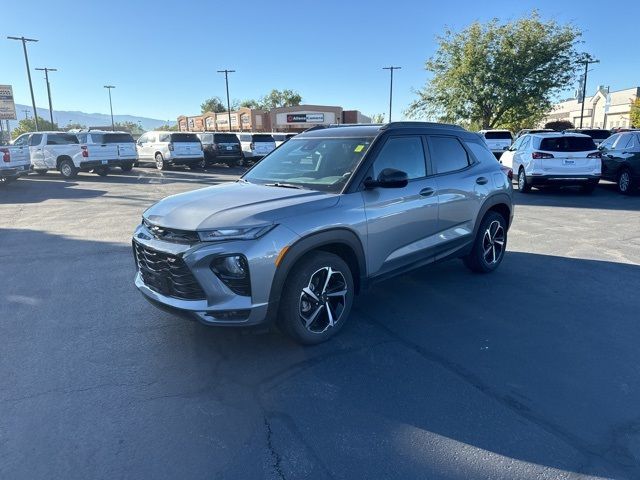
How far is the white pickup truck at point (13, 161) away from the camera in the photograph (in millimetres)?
14977

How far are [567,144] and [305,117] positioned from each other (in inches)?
1880

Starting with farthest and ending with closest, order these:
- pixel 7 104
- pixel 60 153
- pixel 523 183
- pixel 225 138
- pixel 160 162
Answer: pixel 7 104, pixel 225 138, pixel 160 162, pixel 60 153, pixel 523 183

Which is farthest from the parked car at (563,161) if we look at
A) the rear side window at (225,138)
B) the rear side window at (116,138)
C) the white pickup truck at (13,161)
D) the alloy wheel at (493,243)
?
the white pickup truck at (13,161)

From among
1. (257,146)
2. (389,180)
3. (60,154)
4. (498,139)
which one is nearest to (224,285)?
(389,180)

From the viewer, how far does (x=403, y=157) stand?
4.59 m

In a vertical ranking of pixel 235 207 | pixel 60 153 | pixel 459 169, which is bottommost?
pixel 235 207

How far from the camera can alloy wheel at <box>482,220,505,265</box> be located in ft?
19.0

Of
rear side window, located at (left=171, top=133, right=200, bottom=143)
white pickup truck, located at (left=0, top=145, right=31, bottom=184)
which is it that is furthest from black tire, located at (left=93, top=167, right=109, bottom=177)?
white pickup truck, located at (left=0, top=145, right=31, bottom=184)

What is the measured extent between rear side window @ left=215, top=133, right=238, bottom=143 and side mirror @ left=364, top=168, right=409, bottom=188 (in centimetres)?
2025

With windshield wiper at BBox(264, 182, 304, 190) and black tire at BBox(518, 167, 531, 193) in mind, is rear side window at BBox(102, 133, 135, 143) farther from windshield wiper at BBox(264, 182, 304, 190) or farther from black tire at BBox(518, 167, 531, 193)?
windshield wiper at BBox(264, 182, 304, 190)

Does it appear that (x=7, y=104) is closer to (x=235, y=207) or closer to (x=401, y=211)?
(x=235, y=207)

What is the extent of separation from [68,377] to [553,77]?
33297 millimetres

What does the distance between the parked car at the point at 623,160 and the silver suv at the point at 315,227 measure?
29.3 ft

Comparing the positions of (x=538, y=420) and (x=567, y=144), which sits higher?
(x=567, y=144)
